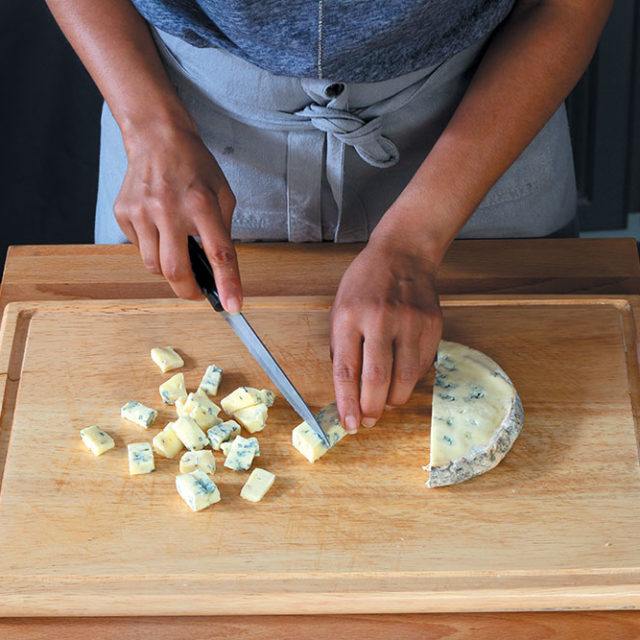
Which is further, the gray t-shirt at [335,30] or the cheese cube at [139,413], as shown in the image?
the cheese cube at [139,413]

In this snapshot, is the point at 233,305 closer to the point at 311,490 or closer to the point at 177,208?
the point at 177,208

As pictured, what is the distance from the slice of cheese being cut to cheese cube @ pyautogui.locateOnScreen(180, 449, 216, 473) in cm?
30

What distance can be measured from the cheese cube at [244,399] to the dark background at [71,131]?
152 cm

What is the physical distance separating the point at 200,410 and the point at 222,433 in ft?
0.16

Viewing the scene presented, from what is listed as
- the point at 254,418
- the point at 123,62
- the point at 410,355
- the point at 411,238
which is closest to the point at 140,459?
the point at 254,418

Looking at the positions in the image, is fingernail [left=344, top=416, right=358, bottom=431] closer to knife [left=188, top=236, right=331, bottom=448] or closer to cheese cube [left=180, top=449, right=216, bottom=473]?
knife [left=188, top=236, right=331, bottom=448]

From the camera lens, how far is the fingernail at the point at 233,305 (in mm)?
1315

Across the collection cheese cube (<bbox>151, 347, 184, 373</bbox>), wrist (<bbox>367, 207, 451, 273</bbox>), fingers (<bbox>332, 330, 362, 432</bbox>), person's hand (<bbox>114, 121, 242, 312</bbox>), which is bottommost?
cheese cube (<bbox>151, 347, 184, 373</bbox>)

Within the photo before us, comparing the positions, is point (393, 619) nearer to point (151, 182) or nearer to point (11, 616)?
point (11, 616)

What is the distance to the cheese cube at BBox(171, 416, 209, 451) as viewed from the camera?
1.32m

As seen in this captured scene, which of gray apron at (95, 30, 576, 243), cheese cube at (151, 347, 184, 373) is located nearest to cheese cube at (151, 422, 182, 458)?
cheese cube at (151, 347, 184, 373)

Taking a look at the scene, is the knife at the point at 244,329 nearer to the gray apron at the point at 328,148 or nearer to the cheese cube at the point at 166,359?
the cheese cube at the point at 166,359

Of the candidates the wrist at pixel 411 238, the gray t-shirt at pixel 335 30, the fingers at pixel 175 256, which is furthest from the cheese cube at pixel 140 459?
the gray t-shirt at pixel 335 30

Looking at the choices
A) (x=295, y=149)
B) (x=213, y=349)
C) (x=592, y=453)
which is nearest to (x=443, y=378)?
(x=592, y=453)
